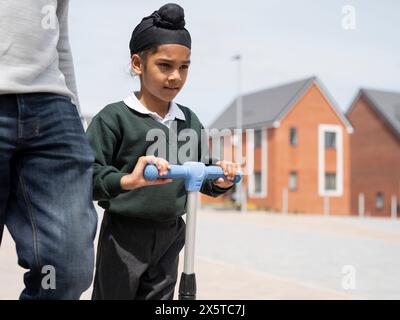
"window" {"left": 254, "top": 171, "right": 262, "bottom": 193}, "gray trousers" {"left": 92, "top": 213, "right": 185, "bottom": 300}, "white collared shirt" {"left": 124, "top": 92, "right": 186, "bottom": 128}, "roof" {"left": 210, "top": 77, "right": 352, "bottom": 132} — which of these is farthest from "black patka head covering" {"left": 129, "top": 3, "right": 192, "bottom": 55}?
"window" {"left": 254, "top": 171, "right": 262, "bottom": 193}

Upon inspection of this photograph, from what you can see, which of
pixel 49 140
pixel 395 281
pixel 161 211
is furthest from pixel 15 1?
pixel 395 281

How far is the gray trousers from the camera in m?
2.49

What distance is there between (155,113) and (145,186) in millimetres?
318

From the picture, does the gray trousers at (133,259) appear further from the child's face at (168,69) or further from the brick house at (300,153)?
the brick house at (300,153)

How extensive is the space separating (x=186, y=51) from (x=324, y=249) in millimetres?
8888

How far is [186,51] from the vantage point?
2.31 m

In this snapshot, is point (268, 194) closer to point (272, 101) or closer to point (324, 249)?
point (272, 101)

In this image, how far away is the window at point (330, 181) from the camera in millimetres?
32375

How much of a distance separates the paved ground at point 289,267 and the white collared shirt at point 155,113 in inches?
76.4

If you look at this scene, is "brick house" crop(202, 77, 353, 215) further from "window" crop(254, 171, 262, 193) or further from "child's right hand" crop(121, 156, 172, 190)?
"child's right hand" crop(121, 156, 172, 190)

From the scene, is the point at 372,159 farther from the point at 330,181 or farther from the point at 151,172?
the point at 151,172

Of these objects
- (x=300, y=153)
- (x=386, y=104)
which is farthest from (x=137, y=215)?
(x=386, y=104)

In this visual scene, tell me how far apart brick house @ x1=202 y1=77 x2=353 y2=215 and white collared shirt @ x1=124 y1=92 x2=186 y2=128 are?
27.7 metres

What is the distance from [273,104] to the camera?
3228 cm
